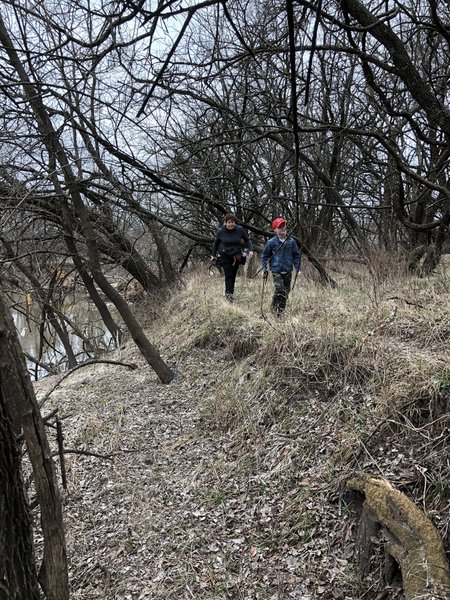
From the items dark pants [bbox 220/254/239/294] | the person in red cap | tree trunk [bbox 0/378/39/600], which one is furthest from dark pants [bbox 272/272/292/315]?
tree trunk [bbox 0/378/39/600]

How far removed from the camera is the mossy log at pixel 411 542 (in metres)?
2.24

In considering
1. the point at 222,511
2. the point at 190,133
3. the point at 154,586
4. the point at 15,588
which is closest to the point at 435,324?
the point at 222,511

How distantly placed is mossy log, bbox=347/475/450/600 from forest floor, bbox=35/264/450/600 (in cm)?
14

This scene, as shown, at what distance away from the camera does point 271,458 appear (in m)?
3.83

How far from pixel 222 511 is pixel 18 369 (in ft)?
8.00

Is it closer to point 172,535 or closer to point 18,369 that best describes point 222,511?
point 172,535

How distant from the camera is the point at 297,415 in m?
4.05

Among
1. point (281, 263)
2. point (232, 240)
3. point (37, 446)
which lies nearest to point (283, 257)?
point (281, 263)

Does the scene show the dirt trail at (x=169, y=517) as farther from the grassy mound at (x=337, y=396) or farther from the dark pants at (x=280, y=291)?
the dark pants at (x=280, y=291)

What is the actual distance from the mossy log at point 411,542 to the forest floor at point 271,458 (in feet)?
0.45

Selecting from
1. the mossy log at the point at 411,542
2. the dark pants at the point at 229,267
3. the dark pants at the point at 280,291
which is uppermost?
the dark pants at the point at 229,267

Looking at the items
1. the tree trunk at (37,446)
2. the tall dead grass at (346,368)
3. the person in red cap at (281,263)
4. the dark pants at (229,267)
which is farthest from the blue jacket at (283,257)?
the tree trunk at (37,446)

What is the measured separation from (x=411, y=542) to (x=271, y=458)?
1.54 metres

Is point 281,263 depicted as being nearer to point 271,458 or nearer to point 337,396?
point 337,396
